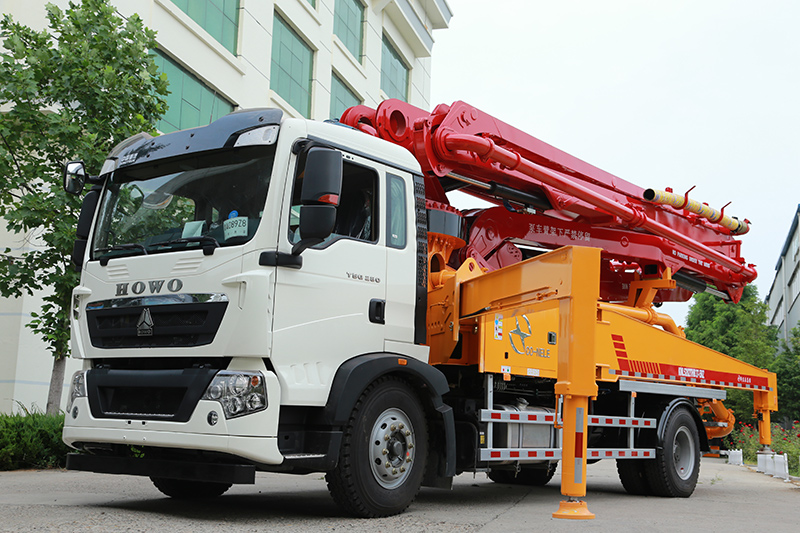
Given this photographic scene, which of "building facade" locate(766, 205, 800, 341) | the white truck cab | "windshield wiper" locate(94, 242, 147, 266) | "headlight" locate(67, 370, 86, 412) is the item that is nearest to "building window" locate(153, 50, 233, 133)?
"windshield wiper" locate(94, 242, 147, 266)

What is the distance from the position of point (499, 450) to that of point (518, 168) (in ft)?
9.42

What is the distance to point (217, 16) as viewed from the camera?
1647 centimetres

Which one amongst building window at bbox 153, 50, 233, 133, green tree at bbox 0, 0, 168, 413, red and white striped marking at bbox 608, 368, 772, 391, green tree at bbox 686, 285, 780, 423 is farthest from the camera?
green tree at bbox 686, 285, 780, 423

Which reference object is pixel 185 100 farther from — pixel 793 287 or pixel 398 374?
pixel 793 287

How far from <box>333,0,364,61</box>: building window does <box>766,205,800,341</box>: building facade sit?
38.3 metres

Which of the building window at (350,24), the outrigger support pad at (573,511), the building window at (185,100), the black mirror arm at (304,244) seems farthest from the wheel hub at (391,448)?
the building window at (350,24)

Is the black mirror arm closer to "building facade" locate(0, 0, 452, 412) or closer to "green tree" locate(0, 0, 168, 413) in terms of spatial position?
"green tree" locate(0, 0, 168, 413)

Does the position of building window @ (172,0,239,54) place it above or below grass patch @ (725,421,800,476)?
above

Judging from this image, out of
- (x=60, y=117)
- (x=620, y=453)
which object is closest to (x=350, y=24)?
(x=60, y=117)

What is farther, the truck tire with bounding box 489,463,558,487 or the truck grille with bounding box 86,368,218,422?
the truck tire with bounding box 489,463,558,487

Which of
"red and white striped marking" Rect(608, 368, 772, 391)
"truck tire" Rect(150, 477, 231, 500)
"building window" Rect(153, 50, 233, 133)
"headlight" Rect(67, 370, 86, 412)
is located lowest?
"truck tire" Rect(150, 477, 231, 500)

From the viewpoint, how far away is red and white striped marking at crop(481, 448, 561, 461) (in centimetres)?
728

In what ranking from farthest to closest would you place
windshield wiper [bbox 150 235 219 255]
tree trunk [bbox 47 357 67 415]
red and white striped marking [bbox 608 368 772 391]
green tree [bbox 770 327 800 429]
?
green tree [bbox 770 327 800 429], tree trunk [bbox 47 357 67 415], red and white striped marking [bbox 608 368 772 391], windshield wiper [bbox 150 235 219 255]

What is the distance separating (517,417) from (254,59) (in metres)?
12.1
